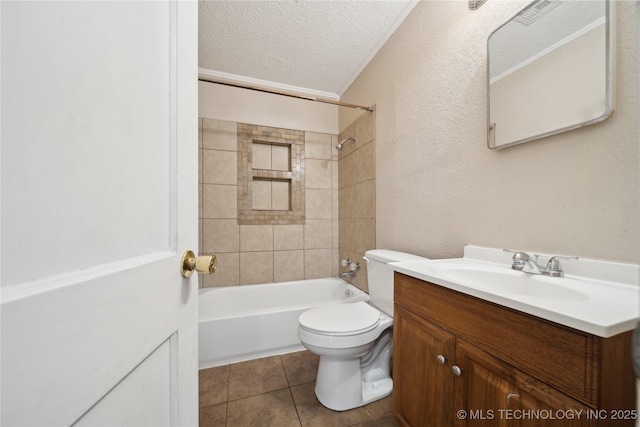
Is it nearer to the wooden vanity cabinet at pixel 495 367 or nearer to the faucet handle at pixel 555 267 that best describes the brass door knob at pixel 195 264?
the wooden vanity cabinet at pixel 495 367

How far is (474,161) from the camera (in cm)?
112

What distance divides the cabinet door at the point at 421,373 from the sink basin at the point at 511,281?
0.23m

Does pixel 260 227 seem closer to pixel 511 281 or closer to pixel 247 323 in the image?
pixel 247 323

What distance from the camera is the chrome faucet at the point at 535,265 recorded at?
2.40 feet

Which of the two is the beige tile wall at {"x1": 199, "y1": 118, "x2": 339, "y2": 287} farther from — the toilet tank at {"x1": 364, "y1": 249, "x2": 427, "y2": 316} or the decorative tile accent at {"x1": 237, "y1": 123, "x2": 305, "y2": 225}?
the toilet tank at {"x1": 364, "y1": 249, "x2": 427, "y2": 316}

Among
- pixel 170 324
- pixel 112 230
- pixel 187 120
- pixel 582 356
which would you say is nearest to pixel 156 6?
pixel 187 120

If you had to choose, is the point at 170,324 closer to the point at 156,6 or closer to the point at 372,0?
the point at 156,6

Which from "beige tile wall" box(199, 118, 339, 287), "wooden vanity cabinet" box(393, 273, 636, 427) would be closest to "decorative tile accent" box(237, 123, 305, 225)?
"beige tile wall" box(199, 118, 339, 287)

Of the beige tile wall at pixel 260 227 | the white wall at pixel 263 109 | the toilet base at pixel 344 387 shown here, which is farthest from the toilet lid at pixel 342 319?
the white wall at pixel 263 109

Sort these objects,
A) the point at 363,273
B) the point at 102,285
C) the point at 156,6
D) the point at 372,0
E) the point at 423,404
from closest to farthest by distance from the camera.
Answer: the point at 102,285
the point at 156,6
the point at 423,404
the point at 372,0
the point at 363,273

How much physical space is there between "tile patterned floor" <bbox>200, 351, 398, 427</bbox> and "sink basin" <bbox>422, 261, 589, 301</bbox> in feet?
2.74

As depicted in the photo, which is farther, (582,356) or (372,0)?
(372,0)

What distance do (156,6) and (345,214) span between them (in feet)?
6.74

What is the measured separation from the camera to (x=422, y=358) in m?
0.93
